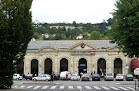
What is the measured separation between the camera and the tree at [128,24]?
2688 centimetres

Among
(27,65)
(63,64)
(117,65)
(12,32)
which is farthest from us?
(27,65)

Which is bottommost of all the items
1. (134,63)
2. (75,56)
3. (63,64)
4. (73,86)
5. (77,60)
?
(73,86)

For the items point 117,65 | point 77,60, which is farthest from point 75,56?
point 117,65

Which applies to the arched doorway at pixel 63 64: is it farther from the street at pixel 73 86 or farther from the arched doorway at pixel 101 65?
the street at pixel 73 86

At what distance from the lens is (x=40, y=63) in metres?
71.9

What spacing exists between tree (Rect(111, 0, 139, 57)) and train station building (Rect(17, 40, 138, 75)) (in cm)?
4004

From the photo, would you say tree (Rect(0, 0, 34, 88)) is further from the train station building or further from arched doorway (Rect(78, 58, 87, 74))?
arched doorway (Rect(78, 58, 87, 74))

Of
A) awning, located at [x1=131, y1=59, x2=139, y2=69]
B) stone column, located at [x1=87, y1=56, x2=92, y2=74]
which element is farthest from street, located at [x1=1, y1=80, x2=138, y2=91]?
stone column, located at [x1=87, y1=56, x2=92, y2=74]

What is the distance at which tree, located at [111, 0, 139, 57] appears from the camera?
26.9 m

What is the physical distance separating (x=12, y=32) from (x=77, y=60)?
42994 mm

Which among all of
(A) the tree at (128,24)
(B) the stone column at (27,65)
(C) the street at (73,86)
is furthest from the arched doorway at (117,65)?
(A) the tree at (128,24)

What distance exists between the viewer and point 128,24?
27.9 meters

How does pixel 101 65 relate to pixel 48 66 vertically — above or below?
above

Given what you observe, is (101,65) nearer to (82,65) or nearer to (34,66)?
(82,65)
